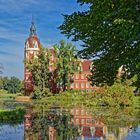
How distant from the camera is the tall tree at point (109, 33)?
→ 47.4ft

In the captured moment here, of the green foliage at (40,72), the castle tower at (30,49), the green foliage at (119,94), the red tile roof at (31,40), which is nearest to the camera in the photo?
the green foliage at (119,94)

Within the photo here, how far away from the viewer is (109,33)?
51.8ft

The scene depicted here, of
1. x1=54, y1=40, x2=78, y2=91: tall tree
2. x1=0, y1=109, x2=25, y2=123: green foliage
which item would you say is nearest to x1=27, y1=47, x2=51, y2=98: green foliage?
x1=54, y1=40, x2=78, y2=91: tall tree

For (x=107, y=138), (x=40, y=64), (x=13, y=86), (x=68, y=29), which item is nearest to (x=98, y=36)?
(x=68, y=29)

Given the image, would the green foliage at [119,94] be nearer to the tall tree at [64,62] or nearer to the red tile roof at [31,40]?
the tall tree at [64,62]

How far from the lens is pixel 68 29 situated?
61.6 feet

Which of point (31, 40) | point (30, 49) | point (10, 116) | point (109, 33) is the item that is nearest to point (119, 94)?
point (10, 116)

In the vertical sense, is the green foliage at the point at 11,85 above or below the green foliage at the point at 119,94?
above

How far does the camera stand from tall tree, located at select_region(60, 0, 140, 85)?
14.5 m

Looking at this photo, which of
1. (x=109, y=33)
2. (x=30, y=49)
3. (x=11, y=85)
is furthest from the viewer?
(x=11, y=85)

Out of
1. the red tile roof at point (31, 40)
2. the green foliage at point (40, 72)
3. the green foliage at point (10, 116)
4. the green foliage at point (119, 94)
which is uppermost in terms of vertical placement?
the red tile roof at point (31, 40)

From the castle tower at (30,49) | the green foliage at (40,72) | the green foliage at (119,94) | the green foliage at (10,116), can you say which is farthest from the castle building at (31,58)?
the green foliage at (10,116)

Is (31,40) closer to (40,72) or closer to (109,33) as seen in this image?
(40,72)

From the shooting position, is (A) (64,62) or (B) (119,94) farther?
(A) (64,62)
